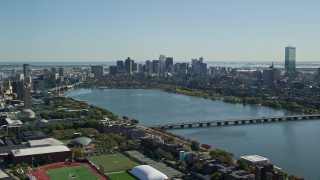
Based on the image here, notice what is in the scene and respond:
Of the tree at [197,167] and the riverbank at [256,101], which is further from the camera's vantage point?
the riverbank at [256,101]

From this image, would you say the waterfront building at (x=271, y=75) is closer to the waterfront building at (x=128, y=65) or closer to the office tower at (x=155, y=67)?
the waterfront building at (x=128, y=65)

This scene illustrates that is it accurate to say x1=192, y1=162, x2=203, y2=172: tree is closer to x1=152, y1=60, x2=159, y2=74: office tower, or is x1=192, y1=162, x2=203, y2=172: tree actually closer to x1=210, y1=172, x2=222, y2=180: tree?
x1=210, y1=172, x2=222, y2=180: tree

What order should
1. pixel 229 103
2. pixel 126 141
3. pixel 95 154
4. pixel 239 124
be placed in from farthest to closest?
1. pixel 229 103
2. pixel 239 124
3. pixel 126 141
4. pixel 95 154

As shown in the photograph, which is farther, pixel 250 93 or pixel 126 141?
pixel 250 93

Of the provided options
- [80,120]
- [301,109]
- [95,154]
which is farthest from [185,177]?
[301,109]

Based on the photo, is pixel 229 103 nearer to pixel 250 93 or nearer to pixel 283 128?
pixel 250 93

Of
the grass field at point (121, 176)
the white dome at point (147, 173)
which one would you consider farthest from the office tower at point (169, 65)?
the white dome at point (147, 173)

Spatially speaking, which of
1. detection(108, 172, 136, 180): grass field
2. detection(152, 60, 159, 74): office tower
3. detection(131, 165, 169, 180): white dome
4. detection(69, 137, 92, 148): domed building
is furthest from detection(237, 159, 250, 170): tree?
detection(152, 60, 159, 74): office tower
